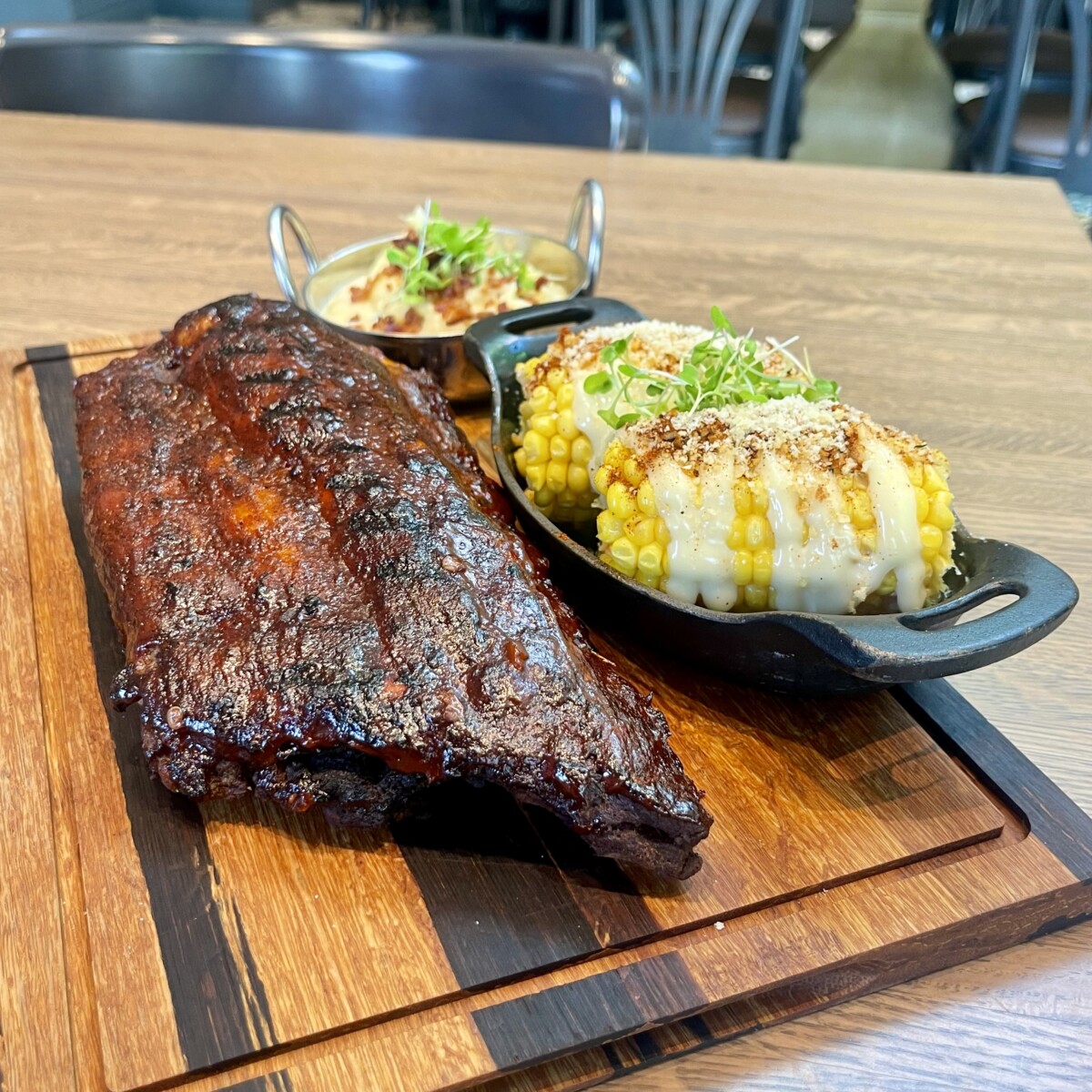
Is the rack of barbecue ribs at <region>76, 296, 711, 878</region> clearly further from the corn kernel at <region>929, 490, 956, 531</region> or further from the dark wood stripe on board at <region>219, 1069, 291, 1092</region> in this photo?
the corn kernel at <region>929, 490, 956, 531</region>

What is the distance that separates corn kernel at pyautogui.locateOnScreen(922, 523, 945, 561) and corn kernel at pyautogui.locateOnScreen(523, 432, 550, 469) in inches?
19.6

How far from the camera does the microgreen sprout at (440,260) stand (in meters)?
1.76

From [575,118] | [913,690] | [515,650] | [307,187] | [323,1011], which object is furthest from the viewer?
[575,118]

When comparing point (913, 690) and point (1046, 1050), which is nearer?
point (1046, 1050)

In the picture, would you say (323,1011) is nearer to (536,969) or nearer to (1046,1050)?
(536,969)

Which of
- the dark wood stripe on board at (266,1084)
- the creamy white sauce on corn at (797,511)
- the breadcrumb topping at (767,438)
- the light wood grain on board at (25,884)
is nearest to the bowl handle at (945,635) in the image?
the creamy white sauce on corn at (797,511)

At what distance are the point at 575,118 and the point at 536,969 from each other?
269cm

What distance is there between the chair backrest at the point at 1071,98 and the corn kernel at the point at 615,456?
12.4 feet

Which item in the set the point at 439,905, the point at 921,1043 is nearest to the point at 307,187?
the point at 439,905

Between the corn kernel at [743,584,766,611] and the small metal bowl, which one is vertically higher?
the small metal bowl

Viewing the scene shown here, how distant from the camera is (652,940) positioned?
916mm

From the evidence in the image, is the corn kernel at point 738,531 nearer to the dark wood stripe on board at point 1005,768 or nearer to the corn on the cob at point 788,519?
the corn on the cob at point 788,519

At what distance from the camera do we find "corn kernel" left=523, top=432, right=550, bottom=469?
4.34ft

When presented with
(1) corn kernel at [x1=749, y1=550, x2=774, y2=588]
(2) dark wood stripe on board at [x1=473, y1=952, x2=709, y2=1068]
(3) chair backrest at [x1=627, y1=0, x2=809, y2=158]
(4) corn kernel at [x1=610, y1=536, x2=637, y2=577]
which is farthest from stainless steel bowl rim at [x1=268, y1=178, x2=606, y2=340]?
(3) chair backrest at [x1=627, y1=0, x2=809, y2=158]
